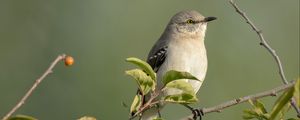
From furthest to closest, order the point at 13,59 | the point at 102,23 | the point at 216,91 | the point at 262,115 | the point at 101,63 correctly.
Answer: the point at 13,59, the point at 102,23, the point at 101,63, the point at 216,91, the point at 262,115

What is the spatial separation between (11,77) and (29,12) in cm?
245

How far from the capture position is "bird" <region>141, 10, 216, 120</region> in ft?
26.5

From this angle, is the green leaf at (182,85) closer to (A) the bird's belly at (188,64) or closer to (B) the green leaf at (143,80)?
(B) the green leaf at (143,80)

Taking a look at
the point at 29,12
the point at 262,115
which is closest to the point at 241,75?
the point at 29,12

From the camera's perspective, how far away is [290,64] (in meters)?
13.8

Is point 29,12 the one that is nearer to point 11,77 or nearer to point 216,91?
point 11,77

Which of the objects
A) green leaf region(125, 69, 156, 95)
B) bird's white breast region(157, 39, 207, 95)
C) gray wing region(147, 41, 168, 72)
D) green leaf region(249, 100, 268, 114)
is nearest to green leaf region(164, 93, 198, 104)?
green leaf region(125, 69, 156, 95)

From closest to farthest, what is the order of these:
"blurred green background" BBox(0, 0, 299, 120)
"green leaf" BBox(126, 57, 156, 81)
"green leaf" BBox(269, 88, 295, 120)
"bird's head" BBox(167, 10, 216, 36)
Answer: "green leaf" BBox(269, 88, 295, 120) → "green leaf" BBox(126, 57, 156, 81) → "bird's head" BBox(167, 10, 216, 36) → "blurred green background" BBox(0, 0, 299, 120)

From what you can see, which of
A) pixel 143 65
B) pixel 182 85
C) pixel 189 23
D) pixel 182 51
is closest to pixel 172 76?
pixel 182 85

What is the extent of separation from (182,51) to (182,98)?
3.49 m

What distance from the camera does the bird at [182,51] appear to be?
806 centimetres

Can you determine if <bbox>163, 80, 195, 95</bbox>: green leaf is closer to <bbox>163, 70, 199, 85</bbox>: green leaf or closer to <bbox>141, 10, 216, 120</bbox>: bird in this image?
<bbox>163, 70, 199, 85</bbox>: green leaf

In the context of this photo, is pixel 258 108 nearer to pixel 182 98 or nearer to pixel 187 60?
pixel 182 98

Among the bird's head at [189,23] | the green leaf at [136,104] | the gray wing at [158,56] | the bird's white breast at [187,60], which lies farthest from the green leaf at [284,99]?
the bird's head at [189,23]
